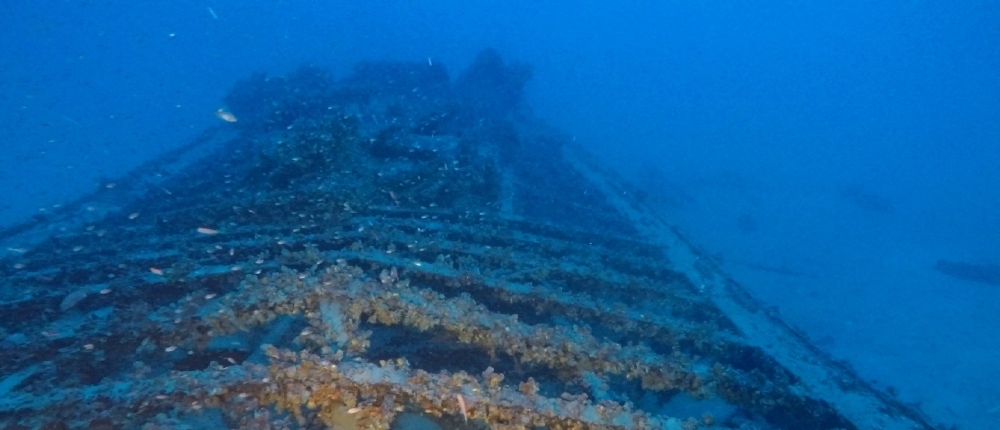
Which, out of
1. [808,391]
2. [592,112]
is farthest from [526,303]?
[592,112]

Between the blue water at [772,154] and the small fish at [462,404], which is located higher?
the blue water at [772,154]

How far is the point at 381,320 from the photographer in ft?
12.7

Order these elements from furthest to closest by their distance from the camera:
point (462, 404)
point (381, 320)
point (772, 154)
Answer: point (772, 154) < point (381, 320) < point (462, 404)

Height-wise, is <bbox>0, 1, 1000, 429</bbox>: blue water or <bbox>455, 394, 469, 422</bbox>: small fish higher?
<bbox>0, 1, 1000, 429</bbox>: blue water

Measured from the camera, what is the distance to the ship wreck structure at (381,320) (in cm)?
284

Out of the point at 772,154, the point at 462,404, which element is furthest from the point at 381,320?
the point at 772,154

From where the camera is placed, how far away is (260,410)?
110 inches

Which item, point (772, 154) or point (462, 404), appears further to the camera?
point (772, 154)

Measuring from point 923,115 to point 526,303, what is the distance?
138 m

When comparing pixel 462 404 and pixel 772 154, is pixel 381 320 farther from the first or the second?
pixel 772 154

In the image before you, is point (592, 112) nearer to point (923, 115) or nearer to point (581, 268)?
point (581, 268)

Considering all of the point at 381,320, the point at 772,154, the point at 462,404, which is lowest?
the point at 462,404

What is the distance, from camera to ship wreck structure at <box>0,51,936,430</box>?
284 centimetres

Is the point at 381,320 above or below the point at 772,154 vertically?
below
